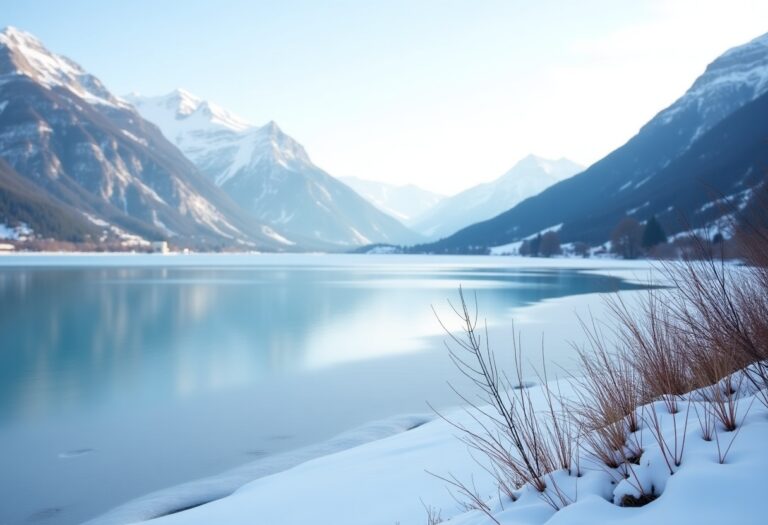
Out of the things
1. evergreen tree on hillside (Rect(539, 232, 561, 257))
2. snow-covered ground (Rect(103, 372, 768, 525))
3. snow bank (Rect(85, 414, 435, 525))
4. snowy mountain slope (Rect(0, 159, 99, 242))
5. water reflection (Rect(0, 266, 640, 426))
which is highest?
snowy mountain slope (Rect(0, 159, 99, 242))

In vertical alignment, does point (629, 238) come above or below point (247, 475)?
above

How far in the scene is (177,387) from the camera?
1290 centimetres

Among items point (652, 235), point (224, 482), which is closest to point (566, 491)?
point (224, 482)

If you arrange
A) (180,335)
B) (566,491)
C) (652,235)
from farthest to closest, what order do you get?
(652,235) < (180,335) < (566,491)

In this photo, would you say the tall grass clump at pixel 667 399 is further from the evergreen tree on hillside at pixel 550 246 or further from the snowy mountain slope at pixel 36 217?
the snowy mountain slope at pixel 36 217

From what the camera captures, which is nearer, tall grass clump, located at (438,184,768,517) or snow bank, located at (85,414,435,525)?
tall grass clump, located at (438,184,768,517)

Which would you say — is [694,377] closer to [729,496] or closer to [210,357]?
[729,496]

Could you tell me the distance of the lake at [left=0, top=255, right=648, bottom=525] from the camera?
7.80m

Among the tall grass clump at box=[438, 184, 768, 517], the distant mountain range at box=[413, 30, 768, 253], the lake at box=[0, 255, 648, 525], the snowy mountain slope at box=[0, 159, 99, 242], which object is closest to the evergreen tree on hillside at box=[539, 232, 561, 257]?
the distant mountain range at box=[413, 30, 768, 253]

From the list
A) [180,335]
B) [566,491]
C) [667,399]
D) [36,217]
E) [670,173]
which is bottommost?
[180,335]

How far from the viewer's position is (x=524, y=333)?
18.9 metres

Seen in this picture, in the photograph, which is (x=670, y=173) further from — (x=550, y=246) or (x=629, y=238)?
(x=629, y=238)

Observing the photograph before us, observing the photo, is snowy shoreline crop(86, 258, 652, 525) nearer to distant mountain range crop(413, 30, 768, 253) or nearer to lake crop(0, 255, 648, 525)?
lake crop(0, 255, 648, 525)

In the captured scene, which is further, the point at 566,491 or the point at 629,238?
the point at 629,238
